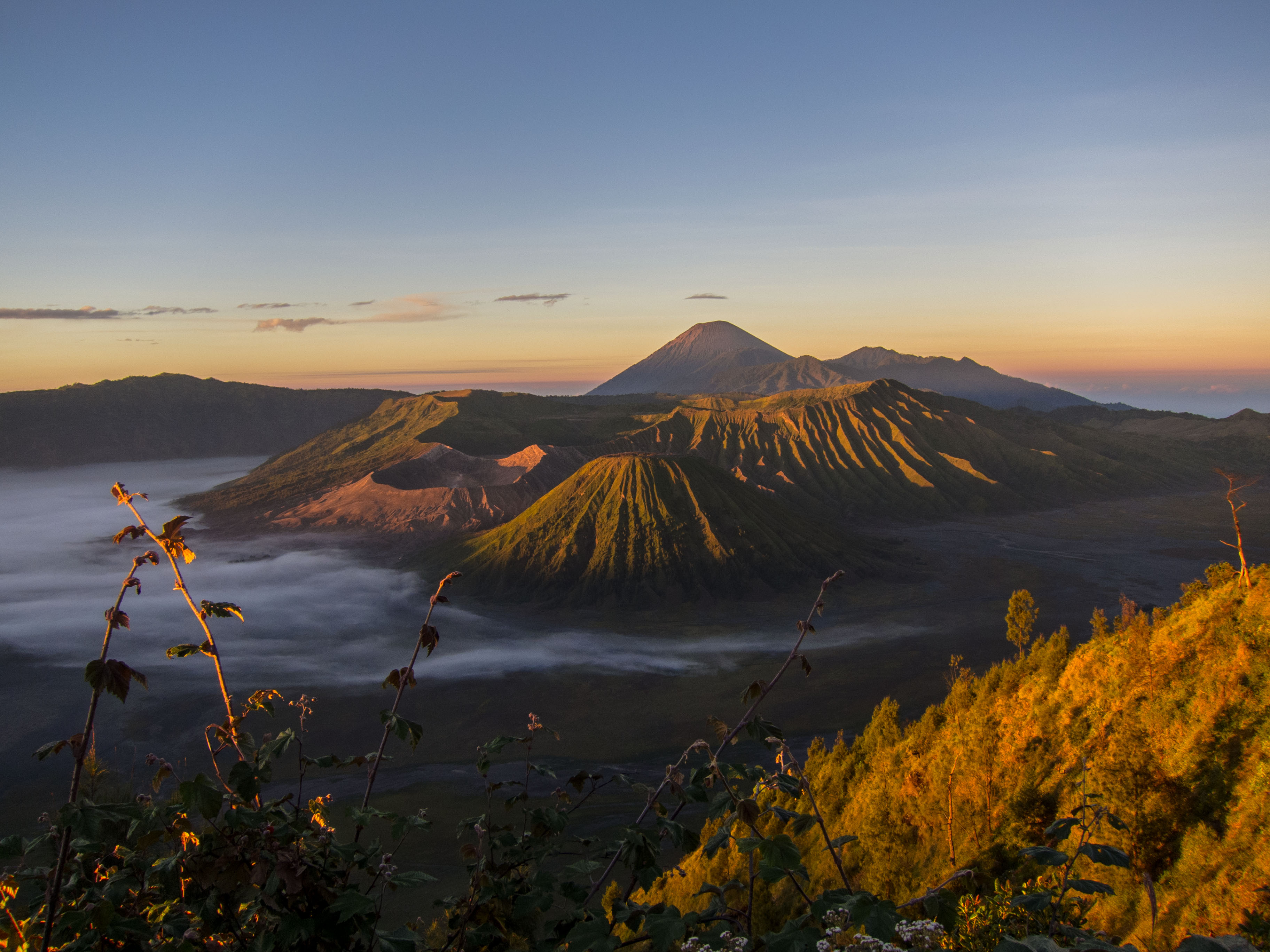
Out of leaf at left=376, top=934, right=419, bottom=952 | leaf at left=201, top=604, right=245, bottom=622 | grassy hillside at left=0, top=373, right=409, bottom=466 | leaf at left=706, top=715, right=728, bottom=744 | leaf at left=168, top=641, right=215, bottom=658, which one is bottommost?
leaf at left=376, top=934, right=419, bottom=952

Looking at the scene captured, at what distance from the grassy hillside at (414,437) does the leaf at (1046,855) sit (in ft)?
318

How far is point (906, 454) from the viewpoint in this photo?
97.8 m

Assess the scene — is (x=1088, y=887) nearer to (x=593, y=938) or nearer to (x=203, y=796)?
(x=593, y=938)

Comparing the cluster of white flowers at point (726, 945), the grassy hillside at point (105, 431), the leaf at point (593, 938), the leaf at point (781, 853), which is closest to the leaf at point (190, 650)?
the leaf at point (593, 938)

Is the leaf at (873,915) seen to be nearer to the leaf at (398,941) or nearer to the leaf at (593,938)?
the leaf at (593,938)

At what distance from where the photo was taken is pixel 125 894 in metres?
3.20

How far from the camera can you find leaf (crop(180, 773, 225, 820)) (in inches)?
104

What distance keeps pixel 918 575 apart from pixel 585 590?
1044 inches

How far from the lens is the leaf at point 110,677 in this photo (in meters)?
2.73

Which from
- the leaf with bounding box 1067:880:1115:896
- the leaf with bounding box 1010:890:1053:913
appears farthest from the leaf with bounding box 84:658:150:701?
the leaf with bounding box 1067:880:1115:896

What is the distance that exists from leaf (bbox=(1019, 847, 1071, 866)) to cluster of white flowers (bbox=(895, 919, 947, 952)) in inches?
17.9

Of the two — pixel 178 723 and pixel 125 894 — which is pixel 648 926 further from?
pixel 178 723

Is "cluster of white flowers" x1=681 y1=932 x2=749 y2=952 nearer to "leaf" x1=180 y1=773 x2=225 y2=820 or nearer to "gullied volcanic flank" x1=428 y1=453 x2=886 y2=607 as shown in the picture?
"leaf" x1=180 y1=773 x2=225 y2=820

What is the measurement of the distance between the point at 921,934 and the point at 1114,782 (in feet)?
35.5
